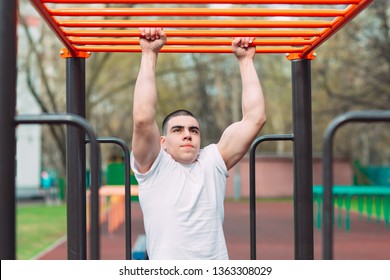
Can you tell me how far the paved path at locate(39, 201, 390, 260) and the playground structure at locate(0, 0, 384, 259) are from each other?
159 inches

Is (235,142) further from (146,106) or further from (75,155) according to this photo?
(75,155)

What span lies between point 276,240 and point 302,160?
651 cm

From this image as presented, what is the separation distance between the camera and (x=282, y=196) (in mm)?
18219

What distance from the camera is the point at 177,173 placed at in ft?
6.99

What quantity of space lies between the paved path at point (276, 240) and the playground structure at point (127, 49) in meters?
4.04

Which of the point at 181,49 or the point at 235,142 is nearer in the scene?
the point at 235,142

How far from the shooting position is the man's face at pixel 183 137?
2135 mm

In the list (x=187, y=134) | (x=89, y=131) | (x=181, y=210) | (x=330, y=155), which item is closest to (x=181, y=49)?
(x=187, y=134)

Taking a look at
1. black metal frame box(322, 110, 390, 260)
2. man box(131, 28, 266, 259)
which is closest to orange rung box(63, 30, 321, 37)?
man box(131, 28, 266, 259)

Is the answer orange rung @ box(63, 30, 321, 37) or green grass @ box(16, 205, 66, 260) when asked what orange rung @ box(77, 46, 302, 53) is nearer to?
orange rung @ box(63, 30, 321, 37)

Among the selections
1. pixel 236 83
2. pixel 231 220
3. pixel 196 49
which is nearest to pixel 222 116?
pixel 236 83

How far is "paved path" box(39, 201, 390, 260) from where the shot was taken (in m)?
7.36

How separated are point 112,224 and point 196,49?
26.4 feet
